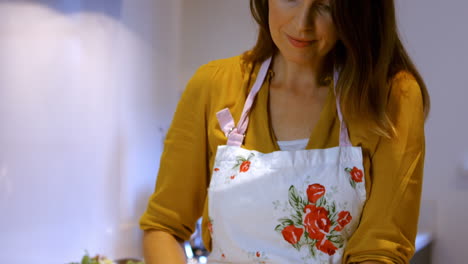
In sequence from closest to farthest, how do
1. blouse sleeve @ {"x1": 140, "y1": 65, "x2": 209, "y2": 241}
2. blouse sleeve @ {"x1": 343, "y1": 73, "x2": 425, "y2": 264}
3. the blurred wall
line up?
1. blouse sleeve @ {"x1": 343, "y1": 73, "x2": 425, "y2": 264}
2. blouse sleeve @ {"x1": 140, "y1": 65, "x2": 209, "y2": 241}
3. the blurred wall

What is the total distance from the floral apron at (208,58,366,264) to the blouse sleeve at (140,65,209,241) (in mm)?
47

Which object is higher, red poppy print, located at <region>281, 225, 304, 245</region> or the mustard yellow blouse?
the mustard yellow blouse

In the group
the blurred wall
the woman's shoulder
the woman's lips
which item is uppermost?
the woman's lips

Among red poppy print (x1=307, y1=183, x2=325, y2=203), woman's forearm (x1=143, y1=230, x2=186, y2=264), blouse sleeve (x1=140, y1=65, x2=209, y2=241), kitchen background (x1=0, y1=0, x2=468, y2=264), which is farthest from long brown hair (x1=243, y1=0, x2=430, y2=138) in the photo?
kitchen background (x1=0, y1=0, x2=468, y2=264)

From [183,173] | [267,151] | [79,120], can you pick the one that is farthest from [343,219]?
[79,120]

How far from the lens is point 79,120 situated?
211cm

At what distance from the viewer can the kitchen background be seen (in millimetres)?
1868

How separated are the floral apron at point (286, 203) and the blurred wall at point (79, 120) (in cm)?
111

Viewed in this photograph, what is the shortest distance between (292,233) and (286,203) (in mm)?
50

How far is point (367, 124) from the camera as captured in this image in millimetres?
946

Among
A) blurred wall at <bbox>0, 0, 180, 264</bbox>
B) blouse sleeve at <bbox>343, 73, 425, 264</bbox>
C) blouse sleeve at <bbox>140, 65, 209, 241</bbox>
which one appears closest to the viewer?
blouse sleeve at <bbox>343, 73, 425, 264</bbox>

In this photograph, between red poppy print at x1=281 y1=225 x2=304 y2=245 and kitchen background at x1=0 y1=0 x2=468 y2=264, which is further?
kitchen background at x1=0 y1=0 x2=468 y2=264

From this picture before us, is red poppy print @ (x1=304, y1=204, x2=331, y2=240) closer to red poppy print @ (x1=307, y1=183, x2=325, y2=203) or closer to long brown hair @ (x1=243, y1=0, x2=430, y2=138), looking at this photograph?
red poppy print @ (x1=307, y1=183, x2=325, y2=203)

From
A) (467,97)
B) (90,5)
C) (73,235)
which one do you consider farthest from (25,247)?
(467,97)
